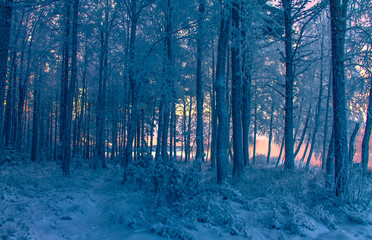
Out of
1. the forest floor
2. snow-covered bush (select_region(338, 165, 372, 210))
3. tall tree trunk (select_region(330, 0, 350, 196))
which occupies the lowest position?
the forest floor

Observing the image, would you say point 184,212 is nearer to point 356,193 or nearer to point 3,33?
point 356,193

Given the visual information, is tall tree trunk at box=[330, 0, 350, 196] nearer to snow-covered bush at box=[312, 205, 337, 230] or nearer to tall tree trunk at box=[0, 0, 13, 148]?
snow-covered bush at box=[312, 205, 337, 230]

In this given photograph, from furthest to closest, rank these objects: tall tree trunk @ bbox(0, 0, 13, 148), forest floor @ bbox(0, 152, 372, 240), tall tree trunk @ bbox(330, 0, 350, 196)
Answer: tall tree trunk @ bbox(330, 0, 350, 196), tall tree trunk @ bbox(0, 0, 13, 148), forest floor @ bbox(0, 152, 372, 240)

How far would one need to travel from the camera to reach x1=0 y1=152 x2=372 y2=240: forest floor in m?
4.53

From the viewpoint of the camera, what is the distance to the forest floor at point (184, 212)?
4.53m

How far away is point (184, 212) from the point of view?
5.23m

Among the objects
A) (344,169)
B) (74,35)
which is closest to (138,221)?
(344,169)

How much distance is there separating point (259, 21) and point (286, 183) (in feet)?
15.9

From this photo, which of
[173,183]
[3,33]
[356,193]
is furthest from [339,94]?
[3,33]

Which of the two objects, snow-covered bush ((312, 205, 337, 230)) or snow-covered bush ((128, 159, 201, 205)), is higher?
snow-covered bush ((128, 159, 201, 205))

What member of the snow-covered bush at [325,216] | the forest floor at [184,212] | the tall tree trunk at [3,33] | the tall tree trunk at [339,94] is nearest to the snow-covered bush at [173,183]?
the forest floor at [184,212]

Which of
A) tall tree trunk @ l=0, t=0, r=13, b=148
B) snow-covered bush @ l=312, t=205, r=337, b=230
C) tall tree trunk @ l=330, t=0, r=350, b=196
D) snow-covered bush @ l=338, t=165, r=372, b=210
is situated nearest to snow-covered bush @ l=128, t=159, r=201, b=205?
snow-covered bush @ l=312, t=205, r=337, b=230

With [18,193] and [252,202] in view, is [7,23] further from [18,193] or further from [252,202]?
[252,202]

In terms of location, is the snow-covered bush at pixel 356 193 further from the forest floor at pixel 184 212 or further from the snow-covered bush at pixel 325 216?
the snow-covered bush at pixel 325 216
